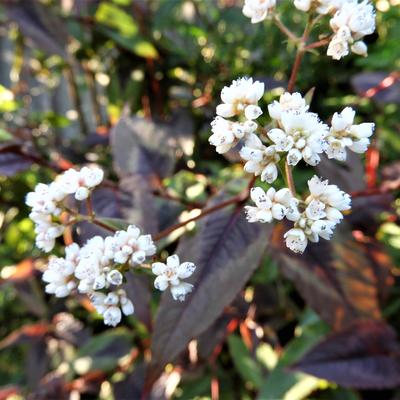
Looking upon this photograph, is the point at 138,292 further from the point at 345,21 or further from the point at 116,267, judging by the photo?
the point at 345,21

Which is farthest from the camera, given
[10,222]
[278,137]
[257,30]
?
[257,30]

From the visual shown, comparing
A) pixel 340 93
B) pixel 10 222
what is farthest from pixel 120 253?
pixel 340 93

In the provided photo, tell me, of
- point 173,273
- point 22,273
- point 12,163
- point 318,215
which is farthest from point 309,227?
point 22,273

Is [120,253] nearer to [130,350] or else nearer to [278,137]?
[278,137]

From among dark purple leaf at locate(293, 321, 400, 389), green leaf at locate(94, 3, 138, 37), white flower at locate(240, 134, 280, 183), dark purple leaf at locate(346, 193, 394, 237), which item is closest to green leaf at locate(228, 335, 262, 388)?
dark purple leaf at locate(293, 321, 400, 389)

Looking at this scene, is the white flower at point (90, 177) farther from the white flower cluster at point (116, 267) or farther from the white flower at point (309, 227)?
the white flower at point (309, 227)

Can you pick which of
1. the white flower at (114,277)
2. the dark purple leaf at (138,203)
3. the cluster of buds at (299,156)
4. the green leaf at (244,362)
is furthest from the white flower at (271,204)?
the green leaf at (244,362)
